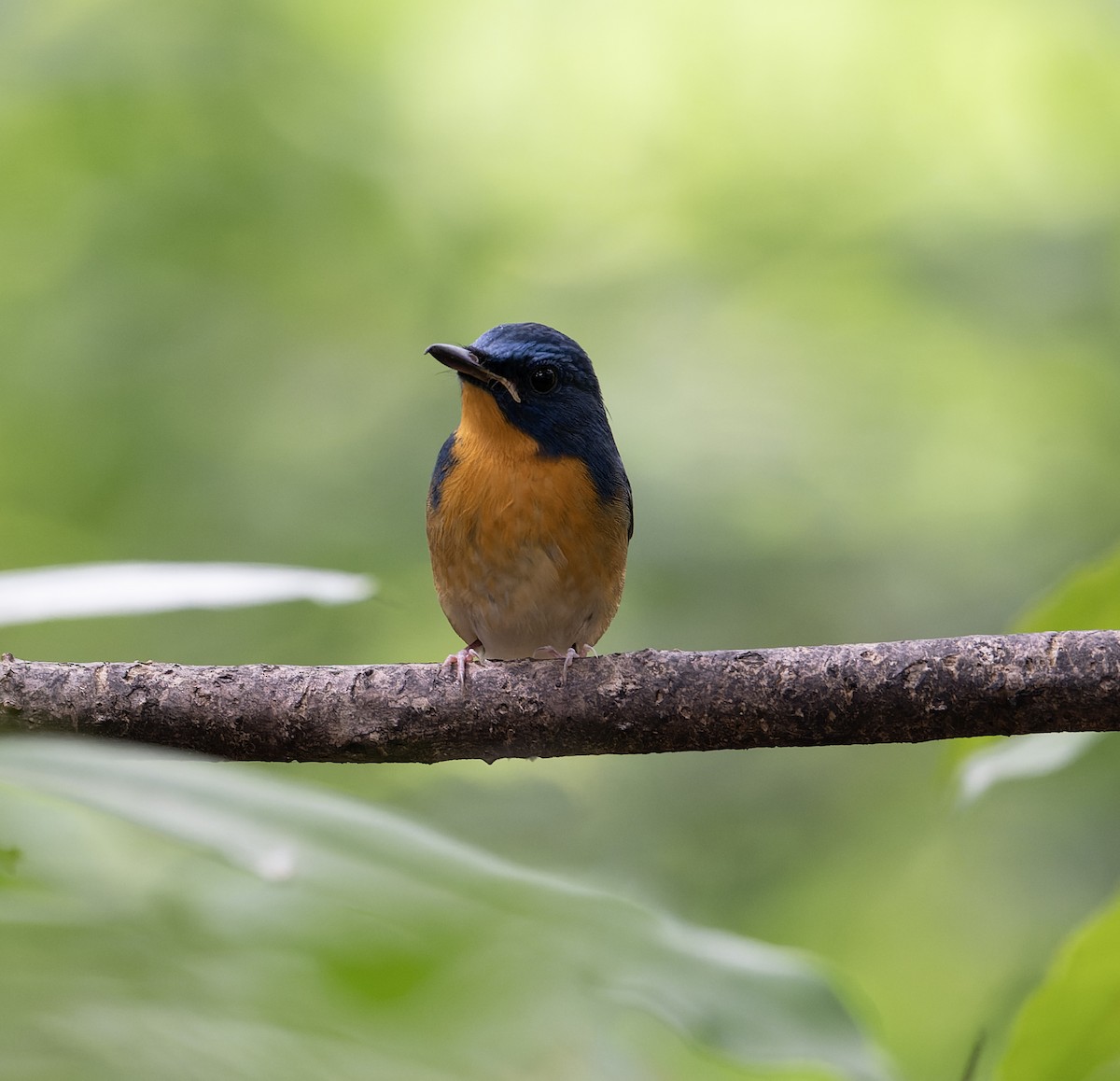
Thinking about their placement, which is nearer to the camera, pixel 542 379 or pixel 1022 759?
pixel 1022 759

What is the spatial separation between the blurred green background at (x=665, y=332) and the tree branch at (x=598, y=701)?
430cm

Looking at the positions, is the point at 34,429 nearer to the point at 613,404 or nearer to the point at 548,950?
the point at 613,404

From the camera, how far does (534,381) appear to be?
4.77 meters

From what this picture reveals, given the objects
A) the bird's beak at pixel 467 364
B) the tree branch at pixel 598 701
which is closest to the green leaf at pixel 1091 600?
the tree branch at pixel 598 701

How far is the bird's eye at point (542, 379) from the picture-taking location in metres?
4.77

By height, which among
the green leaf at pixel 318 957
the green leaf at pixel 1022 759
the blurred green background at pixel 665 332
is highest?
the blurred green background at pixel 665 332

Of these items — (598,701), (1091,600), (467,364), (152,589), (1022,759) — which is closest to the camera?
(152,589)

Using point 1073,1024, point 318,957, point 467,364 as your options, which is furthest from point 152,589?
point 467,364

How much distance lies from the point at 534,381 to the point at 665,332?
4.86 meters

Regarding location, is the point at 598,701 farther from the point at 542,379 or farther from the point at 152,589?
the point at 542,379

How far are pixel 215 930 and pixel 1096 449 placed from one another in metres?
8.62

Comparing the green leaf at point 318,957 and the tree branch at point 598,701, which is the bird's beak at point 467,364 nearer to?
the tree branch at point 598,701

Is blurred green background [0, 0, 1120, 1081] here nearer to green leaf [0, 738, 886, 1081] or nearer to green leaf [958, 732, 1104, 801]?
green leaf [958, 732, 1104, 801]

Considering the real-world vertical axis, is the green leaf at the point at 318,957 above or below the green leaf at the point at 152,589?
below
